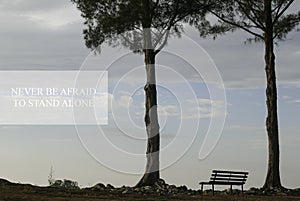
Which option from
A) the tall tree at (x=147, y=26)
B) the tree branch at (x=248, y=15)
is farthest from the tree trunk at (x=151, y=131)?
the tree branch at (x=248, y=15)

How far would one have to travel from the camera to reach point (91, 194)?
1942cm

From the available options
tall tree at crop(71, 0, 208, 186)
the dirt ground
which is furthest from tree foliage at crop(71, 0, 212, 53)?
the dirt ground

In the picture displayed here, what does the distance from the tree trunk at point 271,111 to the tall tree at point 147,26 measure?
261cm

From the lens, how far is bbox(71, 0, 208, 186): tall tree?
2403 centimetres

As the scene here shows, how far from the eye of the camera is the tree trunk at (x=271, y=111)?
23.4 meters

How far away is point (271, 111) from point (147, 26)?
556cm

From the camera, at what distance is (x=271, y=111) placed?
23.8m

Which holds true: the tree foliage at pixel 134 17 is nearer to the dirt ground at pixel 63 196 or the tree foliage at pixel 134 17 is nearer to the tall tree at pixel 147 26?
the tall tree at pixel 147 26

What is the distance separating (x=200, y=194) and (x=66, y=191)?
433cm

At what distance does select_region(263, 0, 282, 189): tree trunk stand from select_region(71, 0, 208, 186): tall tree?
2.61 metres

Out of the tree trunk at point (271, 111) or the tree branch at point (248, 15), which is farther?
the tree branch at point (248, 15)

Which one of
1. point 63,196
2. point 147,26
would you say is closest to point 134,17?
point 147,26

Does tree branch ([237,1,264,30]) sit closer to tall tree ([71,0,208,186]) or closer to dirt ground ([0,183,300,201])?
tall tree ([71,0,208,186])

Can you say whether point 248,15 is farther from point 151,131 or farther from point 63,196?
point 63,196
